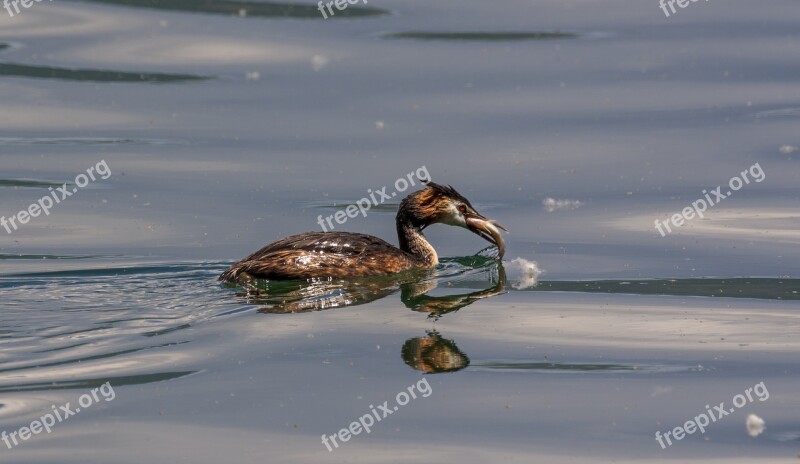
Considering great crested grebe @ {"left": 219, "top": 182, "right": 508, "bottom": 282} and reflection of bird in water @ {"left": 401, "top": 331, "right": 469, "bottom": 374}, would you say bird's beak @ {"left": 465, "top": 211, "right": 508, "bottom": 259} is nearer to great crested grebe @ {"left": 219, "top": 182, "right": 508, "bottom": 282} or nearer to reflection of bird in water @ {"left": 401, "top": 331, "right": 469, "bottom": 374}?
great crested grebe @ {"left": 219, "top": 182, "right": 508, "bottom": 282}

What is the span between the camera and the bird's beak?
1207 centimetres

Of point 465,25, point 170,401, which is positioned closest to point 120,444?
point 170,401

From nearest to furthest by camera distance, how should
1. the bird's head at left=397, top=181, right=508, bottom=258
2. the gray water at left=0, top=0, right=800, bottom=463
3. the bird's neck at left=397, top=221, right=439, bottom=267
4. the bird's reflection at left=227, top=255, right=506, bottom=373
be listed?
the gray water at left=0, top=0, right=800, bottom=463, the bird's reflection at left=227, top=255, right=506, bottom=373, the bird's neck at left=397, top=221, right=439, bottom=267, the bird's head at left=397, top=181, right=508, bottom=258

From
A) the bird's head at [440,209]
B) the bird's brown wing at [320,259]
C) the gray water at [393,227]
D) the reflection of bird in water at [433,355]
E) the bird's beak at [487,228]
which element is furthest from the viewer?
the bird's head at [440,209]

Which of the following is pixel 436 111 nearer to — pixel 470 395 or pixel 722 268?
pixel 722 268

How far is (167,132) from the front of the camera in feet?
51.5

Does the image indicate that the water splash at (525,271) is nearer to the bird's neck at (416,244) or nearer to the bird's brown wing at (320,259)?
the bird's neck at (416,244)

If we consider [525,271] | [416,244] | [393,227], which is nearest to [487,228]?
[416,244]

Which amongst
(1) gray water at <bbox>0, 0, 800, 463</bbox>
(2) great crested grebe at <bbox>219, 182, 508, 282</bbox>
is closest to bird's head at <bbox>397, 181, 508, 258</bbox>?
(2) great crested grebe at <bbox>219, 182, 508, 282</bbox>

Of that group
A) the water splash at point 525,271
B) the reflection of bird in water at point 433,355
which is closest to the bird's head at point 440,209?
the water splash at point 525,271

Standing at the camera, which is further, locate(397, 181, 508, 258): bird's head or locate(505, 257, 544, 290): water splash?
locate(397, 181, 508, 258): bird's head

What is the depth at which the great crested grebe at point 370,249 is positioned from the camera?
36.9 ft

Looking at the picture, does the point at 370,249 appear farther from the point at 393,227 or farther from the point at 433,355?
the point at 433,355

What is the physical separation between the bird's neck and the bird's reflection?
0.53ft
